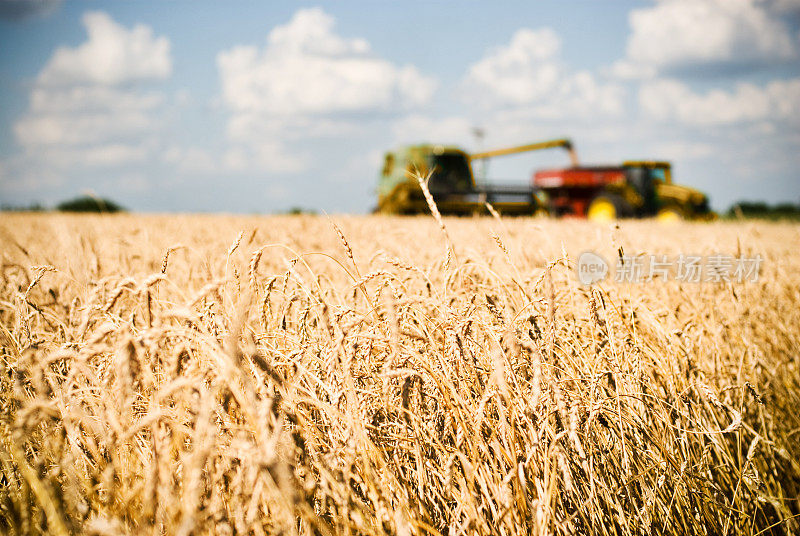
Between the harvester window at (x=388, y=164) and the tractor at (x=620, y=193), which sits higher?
the harvester window at (x=388, y=164)

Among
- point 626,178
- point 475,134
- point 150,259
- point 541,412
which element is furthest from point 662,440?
point 475,134

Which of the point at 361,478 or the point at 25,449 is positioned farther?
the point at 25,449

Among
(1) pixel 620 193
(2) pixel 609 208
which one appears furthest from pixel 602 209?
(1) pixel 620 193

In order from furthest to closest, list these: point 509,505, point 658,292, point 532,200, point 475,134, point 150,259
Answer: point 475,134 → point 532,200 → point 150,259 → point 658,292 → point 509,505

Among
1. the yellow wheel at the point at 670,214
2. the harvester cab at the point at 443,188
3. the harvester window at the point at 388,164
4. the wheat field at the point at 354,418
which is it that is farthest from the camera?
the harvester window at the point at 388,164

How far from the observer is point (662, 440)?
1503 mm

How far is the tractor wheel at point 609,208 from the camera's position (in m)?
12.6

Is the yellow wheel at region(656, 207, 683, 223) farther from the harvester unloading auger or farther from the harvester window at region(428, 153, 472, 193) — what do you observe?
the harvester window at region(428, 153, 472, 193)

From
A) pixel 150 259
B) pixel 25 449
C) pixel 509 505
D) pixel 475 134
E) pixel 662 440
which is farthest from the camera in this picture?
pixel 475 134

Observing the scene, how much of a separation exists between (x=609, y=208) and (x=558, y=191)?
175 centimetres

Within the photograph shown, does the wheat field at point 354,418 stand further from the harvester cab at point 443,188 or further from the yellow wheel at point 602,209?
the yellow wheel at point 602,209

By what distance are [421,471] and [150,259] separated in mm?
2259

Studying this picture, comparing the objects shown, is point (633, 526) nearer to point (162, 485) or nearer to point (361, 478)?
point (361, 478)

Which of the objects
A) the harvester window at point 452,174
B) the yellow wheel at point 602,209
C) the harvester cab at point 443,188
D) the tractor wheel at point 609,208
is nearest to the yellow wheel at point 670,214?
the tractor wheel at point 609,208
